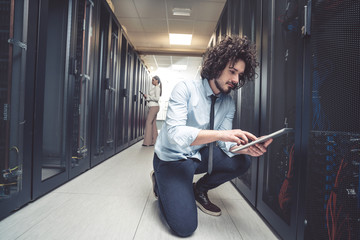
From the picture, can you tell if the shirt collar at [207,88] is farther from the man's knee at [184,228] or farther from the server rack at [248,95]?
the man's knee at [184,228]

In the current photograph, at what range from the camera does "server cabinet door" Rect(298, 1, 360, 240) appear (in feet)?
2.31

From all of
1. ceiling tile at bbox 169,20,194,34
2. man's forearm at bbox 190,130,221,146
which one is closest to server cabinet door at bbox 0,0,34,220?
man's forearm at bbox 190,130,221,146

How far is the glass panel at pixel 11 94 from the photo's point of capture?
3.92 feet

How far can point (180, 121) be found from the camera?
1137 millimetres

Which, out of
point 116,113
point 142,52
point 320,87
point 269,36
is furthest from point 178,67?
point 320,87

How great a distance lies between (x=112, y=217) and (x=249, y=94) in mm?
1357

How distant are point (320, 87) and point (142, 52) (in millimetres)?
5673

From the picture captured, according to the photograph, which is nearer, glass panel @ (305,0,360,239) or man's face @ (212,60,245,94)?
glass panel @ (305,0,360,239)

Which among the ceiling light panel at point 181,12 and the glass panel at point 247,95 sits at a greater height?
the ceiling light panel at point 181,12

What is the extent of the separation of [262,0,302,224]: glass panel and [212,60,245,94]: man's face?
0.23 meters

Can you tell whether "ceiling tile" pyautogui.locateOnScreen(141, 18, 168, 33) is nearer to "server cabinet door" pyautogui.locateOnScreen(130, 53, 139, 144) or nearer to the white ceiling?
the white ceiling

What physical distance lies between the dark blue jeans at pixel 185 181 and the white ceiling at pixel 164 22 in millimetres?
3178

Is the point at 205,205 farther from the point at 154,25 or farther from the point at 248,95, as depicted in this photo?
the point at 154,25

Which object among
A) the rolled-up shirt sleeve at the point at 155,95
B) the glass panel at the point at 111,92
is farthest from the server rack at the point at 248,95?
the rolled-up shirt sleeve at the point at 155,95
